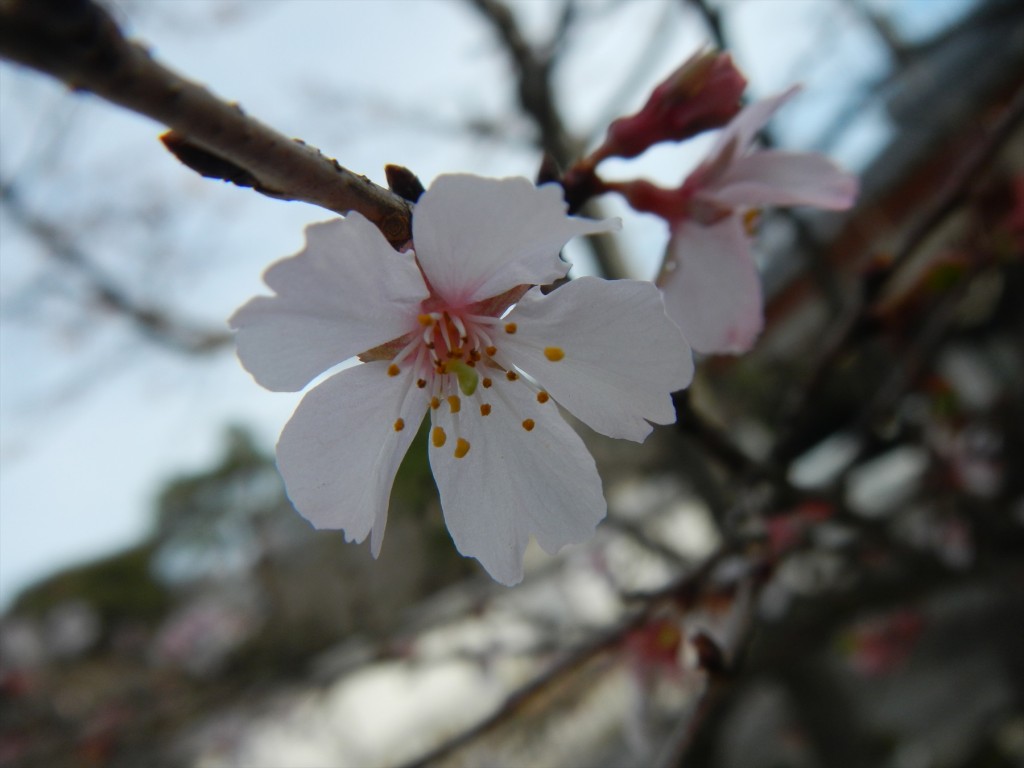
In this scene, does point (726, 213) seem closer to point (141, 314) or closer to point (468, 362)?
point (468, 362)

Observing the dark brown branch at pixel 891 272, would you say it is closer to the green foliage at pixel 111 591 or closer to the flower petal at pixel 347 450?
the flower petal at pixel 347 450

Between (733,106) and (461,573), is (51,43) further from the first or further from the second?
(461,573)

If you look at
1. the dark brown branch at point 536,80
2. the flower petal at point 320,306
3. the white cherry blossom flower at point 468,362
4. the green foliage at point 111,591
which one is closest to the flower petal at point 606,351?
the white cherry blossom flower at point 468,362

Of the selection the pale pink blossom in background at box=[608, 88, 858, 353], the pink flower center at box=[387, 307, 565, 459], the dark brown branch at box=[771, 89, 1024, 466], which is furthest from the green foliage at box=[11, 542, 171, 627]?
the pale pink blossom in background at box=[608, 88, 858, 353]

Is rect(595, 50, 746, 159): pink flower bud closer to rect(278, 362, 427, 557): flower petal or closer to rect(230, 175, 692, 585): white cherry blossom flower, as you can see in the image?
rect(230, 175, 692, 585): white cherry blossom flower

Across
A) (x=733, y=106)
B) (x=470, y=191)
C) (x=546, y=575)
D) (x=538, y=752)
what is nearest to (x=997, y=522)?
(x=733, y=106)

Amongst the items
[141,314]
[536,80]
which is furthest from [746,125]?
[141,314]
